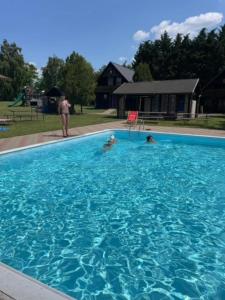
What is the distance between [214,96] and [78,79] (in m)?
18.8

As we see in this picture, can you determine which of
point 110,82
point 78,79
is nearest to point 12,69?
point 110,82

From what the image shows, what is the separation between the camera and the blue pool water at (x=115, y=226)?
3760 mm

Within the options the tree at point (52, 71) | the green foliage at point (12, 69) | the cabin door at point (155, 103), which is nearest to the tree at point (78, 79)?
the cabin door at point (155, 103)

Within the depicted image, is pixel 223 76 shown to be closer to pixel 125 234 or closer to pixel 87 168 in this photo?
pixel 87 168

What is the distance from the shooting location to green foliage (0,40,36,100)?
65812mm

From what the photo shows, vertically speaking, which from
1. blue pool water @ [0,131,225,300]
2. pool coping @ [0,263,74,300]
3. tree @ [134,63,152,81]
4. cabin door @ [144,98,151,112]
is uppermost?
tree @ [134,63,152,81]

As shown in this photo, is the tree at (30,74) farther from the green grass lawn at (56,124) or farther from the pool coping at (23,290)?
the pool coping at (23,290)

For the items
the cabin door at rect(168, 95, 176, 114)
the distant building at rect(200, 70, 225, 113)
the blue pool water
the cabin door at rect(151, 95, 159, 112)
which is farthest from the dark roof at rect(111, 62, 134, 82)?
the blue pool water

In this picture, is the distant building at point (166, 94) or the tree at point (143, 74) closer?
the distant building at point (166, 94)

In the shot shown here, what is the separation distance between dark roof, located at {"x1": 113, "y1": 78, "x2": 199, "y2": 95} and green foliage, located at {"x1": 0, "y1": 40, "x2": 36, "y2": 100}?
156 ft

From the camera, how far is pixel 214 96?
3634 cm

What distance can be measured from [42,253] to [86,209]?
188cm

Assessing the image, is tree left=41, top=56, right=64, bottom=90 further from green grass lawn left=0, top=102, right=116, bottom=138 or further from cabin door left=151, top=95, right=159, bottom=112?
green grass lawn left=0, top=102, right=116, bottom=138

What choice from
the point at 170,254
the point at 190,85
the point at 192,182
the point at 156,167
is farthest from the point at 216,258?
the point at 190,85
